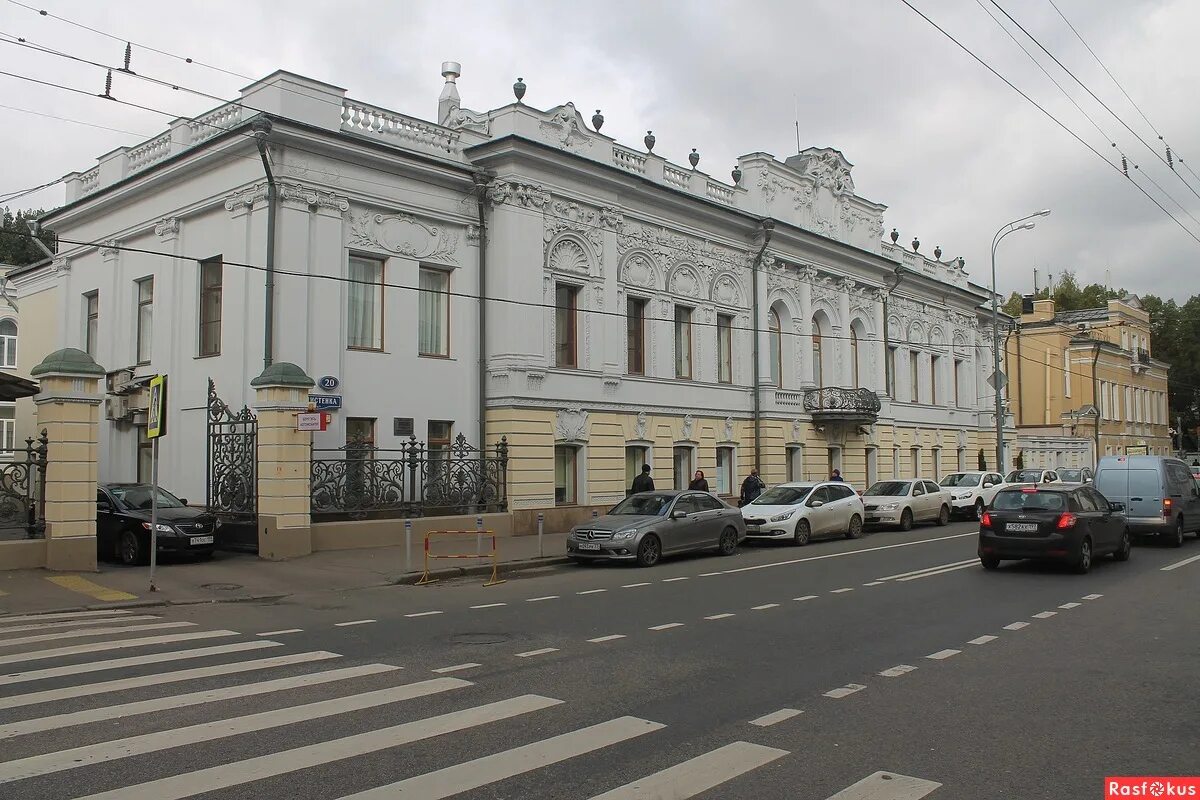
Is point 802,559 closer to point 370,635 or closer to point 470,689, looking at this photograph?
point 370,635

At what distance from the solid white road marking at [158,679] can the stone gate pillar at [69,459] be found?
907 centimetres

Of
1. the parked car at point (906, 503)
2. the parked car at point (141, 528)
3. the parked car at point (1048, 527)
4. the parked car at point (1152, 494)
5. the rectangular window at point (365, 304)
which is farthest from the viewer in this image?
the parked car at point (906, 503)

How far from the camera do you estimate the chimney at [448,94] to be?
2616 centimetres

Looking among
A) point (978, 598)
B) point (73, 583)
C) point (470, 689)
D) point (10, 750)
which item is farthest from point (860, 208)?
point (10, 750)

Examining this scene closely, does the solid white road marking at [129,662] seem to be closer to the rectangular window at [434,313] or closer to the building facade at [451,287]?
the building facade at [451,287]

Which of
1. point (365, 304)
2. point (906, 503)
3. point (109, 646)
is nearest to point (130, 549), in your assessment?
point (365, 304)

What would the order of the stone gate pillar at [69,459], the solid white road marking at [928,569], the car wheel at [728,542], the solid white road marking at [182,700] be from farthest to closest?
1. the car wheel at [728,542]
2. the stone gate pillar at [69,459]
3. the solid white road marking at [928,569]
4. the solid white road marking at [182,700]

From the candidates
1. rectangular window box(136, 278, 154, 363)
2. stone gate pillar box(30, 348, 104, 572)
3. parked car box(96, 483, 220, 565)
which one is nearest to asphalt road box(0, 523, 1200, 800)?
stone gate pillar box(30, 348, 104, 572)

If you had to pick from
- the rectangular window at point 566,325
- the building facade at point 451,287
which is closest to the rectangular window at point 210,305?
the building facade at point 451,287

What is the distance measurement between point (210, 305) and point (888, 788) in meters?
21.0

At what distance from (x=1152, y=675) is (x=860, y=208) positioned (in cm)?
3269

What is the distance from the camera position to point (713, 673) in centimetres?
831

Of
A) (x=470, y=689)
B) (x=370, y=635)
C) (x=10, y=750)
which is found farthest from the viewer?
(x=370, y=635)

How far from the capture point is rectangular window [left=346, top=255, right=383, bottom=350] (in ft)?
73.4
